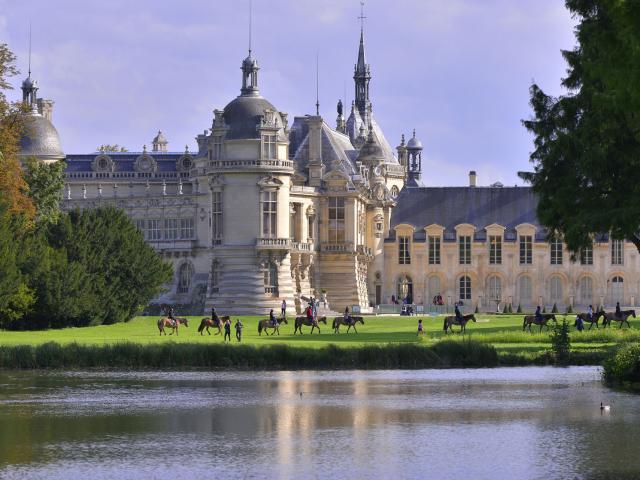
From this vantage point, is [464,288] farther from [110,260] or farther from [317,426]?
[317,426]

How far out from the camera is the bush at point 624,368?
50875 mm

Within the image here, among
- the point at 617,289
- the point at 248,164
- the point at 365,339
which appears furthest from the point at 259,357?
the point at 617,289

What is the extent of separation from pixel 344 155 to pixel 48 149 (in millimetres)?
23910

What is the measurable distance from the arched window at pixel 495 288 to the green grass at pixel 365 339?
115ft

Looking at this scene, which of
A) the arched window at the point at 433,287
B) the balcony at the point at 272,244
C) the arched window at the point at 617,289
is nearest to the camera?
the balcony at the point at 272,244

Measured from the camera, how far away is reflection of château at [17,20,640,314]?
101m

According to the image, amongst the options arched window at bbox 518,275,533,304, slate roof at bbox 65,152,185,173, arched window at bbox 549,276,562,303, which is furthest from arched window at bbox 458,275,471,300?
slate roof at bbox 65,152,185,173

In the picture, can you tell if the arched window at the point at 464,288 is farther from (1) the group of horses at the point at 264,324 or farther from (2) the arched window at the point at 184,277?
(1) the group of horses at the point at 264,324

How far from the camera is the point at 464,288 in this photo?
124m

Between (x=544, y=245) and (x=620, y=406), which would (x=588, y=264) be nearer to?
(x=544, y=245)

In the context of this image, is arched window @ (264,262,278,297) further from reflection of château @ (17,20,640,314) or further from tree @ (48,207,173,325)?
tree @ (48,207,173,325)

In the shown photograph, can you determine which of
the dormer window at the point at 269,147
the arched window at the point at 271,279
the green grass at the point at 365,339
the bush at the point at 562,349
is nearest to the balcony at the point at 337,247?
the arched window at the point at 271,279

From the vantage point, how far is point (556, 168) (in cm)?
6034

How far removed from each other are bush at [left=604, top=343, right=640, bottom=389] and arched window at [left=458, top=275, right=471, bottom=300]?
7054 centimetres
